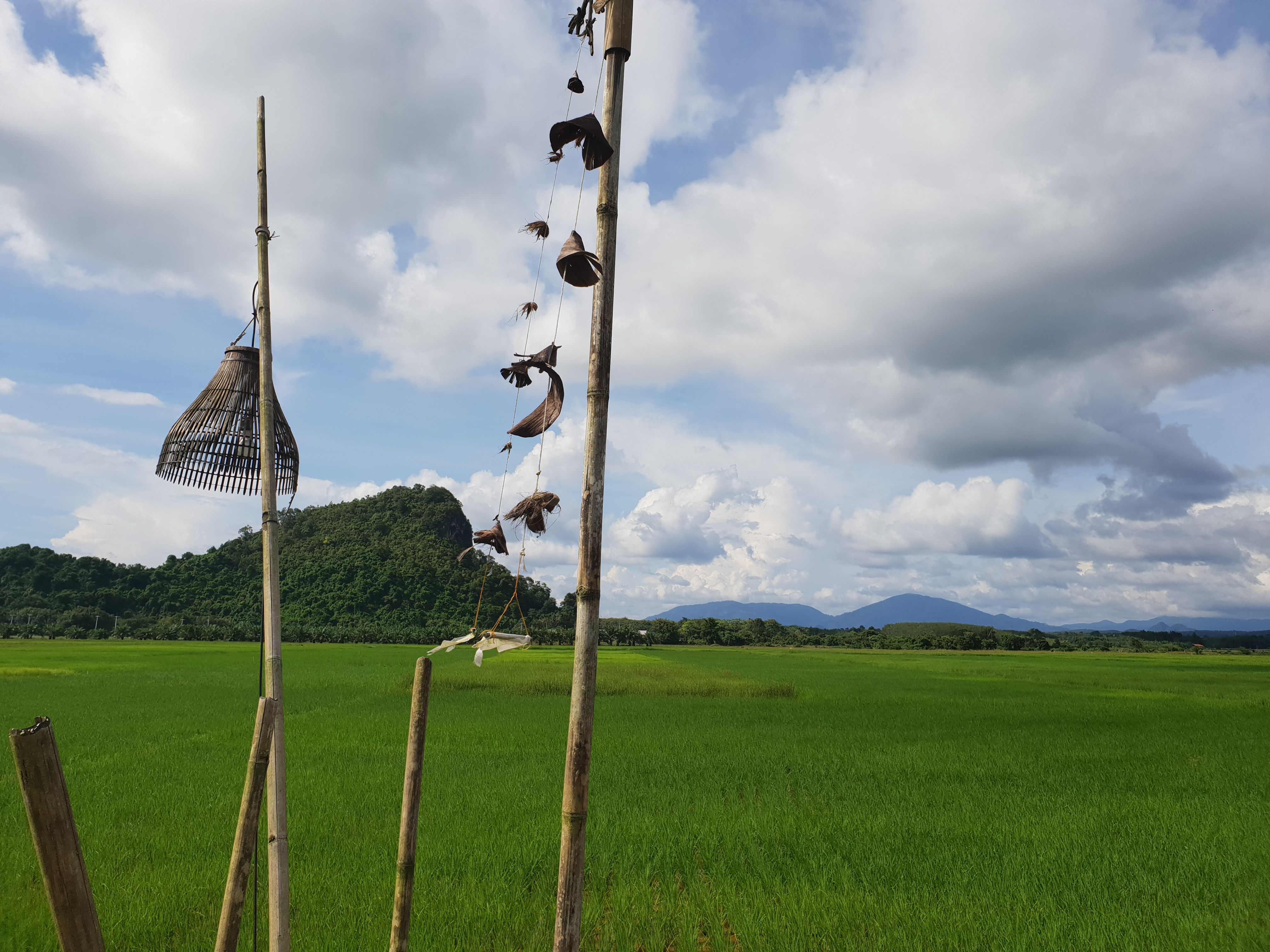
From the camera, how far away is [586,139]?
1809 mm

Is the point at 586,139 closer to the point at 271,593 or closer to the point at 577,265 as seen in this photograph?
the point at 577,265

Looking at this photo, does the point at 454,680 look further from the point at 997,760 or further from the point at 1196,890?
the point at 1196,890

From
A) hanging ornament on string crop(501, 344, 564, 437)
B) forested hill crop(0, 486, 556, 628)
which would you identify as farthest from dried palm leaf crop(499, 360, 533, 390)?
forested hill crop(0, 486, 556, 628)

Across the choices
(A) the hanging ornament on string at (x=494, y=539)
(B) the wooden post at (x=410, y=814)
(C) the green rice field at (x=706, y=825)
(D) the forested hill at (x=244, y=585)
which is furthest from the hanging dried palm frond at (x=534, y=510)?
(D) the forested hill at (x=244, y=585)

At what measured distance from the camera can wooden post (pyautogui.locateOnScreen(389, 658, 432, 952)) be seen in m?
2.43

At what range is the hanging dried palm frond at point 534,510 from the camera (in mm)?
1734

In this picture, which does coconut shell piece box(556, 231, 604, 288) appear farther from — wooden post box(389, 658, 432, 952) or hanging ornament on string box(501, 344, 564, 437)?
wooden post box(389, 658, 432, 952)

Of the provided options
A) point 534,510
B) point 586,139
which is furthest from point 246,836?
point 586,139

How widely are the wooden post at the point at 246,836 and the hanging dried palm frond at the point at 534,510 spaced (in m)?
1.06

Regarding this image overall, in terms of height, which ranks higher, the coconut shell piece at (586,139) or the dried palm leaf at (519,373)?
the coconut shell piece at (586,139)

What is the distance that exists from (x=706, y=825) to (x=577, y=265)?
641 centimetres

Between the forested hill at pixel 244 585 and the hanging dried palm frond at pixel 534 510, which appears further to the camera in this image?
the forested hill at pixel 244 585

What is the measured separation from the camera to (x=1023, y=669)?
31.4 m

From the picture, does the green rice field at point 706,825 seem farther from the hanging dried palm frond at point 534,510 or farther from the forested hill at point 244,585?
the forested hill at point 244,585
